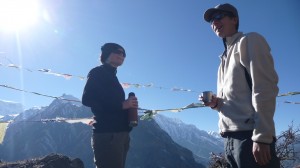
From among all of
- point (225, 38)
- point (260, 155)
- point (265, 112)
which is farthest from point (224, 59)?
point (260, 155)

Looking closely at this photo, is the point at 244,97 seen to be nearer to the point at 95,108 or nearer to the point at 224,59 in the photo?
the point at 224,59

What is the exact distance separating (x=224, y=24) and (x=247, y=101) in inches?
44.7

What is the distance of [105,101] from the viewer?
5441mm

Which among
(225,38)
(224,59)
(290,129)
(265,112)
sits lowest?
(290,129)

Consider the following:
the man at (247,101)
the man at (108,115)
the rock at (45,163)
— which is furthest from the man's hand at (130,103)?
the rock at (45,163)

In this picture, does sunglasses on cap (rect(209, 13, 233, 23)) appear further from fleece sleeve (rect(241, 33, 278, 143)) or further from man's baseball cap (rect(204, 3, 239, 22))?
fleece sleeve (rect(241, 33, 278, 143))

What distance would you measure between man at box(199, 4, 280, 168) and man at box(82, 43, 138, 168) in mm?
1867

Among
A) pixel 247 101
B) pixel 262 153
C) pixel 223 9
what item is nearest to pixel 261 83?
pixel 247 101

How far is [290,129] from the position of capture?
11.8 m

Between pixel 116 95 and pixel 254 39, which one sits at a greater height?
pixel 254 39

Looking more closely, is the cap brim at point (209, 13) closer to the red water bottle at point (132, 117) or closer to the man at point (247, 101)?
the man at point (247, 101)

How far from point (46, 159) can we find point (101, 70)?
58.1ft

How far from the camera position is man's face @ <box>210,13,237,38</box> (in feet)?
13.8

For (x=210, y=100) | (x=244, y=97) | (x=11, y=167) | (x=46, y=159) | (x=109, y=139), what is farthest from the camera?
(x=46, y=159)
